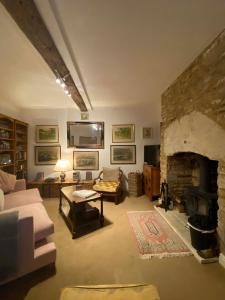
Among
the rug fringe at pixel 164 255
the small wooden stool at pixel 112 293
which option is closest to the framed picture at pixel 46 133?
the rug fringe at pixel 164 255

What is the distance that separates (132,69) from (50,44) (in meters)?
1.21

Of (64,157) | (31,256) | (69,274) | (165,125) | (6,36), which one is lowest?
(69,274)

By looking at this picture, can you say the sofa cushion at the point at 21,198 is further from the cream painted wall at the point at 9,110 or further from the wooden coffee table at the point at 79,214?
the cream painted wall at the point at 9,110

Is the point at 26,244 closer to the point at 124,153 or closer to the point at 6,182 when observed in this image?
the point at 6,182

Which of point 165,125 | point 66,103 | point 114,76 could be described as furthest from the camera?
point 66,103

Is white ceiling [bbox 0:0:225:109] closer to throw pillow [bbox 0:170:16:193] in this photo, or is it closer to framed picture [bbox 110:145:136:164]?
throw pillow [bbox 0:170:16:193]

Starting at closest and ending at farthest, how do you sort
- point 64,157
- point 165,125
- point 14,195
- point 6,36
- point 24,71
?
point 6,36, point 24,71, point 14,195, point 165,125, point 64,157

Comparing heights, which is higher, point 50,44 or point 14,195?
point 50,44

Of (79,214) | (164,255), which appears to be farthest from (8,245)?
(164,255)

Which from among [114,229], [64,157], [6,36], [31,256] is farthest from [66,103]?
[31,256]

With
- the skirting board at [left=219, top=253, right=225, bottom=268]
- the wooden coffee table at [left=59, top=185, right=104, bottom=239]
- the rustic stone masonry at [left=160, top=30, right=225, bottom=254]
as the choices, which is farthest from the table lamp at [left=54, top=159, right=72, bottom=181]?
the skirting board at [left=219, top=253, right=225, bottom=268]

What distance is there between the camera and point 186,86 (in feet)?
8.77

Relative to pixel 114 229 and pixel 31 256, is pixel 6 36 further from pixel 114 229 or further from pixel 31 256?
pixel 114 229

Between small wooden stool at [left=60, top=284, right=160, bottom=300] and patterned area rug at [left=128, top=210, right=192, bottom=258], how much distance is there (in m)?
0.99
